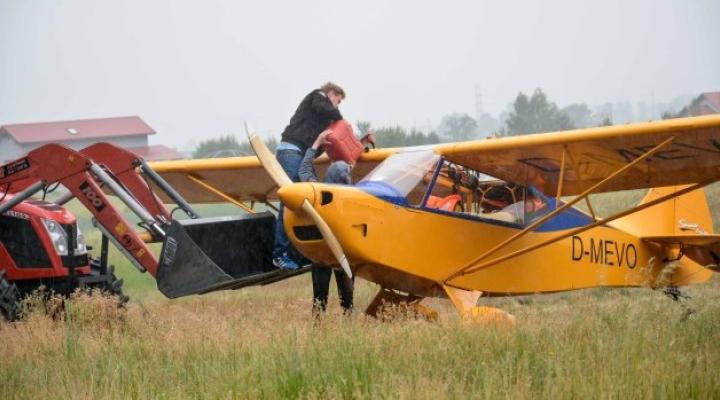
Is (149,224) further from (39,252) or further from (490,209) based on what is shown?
(490,209)

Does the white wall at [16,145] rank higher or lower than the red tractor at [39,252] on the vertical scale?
higher

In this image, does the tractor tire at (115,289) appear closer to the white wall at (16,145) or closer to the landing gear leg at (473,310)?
the landing gear leg at (473,310)

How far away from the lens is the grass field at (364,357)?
564 centimetres

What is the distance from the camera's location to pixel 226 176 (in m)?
11.8

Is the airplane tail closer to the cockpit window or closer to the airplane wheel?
the cockpit window

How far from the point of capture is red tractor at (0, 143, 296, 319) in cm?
852

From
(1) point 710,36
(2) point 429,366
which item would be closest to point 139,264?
(2) point 429,366

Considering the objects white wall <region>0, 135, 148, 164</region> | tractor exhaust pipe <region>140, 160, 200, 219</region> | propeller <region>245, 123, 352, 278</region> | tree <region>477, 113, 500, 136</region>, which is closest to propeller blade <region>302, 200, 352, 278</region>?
propeller <region>245, 123, 352, 278</region>

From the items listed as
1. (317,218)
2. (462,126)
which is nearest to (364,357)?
(317,218)

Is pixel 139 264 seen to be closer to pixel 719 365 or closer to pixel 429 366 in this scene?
pixel 429 366

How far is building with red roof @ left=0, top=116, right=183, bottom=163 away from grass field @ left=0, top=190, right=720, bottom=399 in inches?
2526

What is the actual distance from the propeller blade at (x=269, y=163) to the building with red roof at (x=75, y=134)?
205 ft

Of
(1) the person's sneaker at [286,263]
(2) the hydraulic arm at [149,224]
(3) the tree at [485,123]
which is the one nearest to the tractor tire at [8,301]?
(2) the hydraulic arm at [149,224]

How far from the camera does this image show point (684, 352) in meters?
6.74
